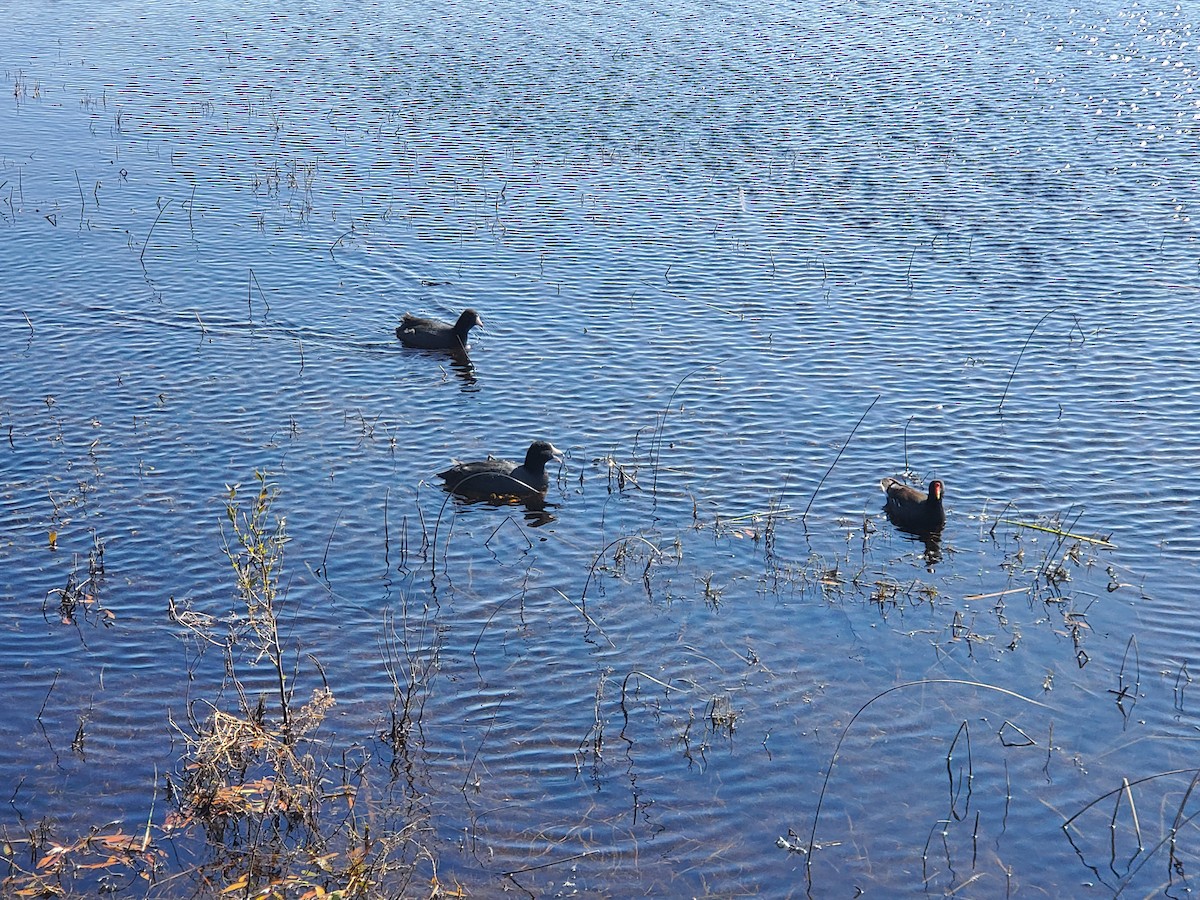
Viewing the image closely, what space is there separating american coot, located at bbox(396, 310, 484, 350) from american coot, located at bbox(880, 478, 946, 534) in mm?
8345

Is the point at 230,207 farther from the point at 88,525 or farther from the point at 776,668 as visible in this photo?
the point at 776,668

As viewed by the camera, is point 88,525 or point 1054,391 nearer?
point 88,525

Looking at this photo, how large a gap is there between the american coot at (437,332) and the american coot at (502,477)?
4.54 m

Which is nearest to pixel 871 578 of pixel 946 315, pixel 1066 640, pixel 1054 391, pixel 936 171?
pixel 1066 640

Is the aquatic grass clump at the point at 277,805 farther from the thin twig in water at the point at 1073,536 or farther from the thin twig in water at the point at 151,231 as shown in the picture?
the thin twig in water at the point at 151,231

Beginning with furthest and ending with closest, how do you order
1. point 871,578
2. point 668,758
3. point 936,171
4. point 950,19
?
point 950,19
point 936,171
point 871,578
point 668,758

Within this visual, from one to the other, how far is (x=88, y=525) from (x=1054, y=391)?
14.2 m

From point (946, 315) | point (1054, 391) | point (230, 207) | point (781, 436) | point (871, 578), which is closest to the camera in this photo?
point (871, 578)

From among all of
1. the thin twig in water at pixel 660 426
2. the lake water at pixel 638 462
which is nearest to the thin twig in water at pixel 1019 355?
the lake water at pixel 638 462

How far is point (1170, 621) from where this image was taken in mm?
15414

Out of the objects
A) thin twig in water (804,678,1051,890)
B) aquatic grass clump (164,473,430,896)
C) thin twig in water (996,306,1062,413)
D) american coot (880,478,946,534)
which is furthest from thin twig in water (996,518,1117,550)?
aquatic grass clump (164,473,430,896)

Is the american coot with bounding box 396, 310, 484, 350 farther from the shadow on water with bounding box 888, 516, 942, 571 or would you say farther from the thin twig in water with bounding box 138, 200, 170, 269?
the shadow on water with bounding box 888, 516, 942, 571

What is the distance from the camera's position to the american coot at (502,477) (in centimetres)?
1802

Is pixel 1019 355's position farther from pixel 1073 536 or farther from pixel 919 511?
pixel 919 511
